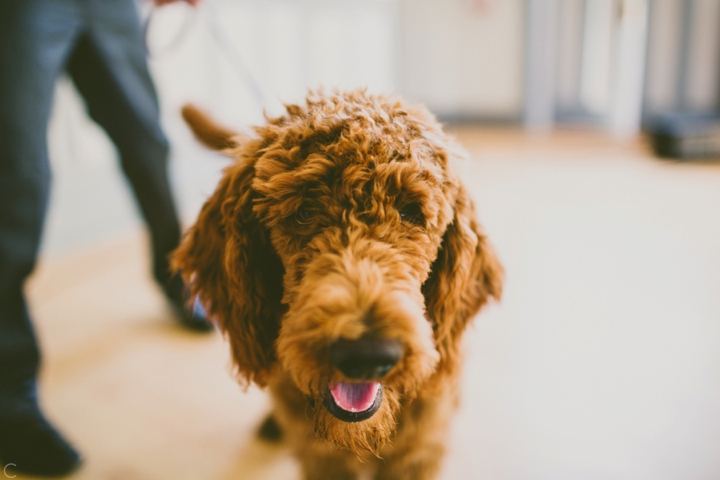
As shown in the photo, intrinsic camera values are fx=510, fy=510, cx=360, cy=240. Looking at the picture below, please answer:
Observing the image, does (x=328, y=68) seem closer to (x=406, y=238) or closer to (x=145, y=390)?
(x=145, y=390)

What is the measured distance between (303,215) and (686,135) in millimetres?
4143

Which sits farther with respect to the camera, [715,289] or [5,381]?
[715,289]

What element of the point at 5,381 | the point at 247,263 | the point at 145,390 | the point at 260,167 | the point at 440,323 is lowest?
the point at 145,390

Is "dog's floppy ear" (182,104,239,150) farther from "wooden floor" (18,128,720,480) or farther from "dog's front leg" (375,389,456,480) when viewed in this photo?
"dog's front leg" (375,389,456,480)

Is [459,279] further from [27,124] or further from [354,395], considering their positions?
[27,124]

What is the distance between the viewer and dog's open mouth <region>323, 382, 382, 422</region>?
38.9 inches

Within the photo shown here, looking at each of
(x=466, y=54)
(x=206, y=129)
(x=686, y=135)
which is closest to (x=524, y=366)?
(x=206, y=129)

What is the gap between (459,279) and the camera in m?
1.18

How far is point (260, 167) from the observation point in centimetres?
108

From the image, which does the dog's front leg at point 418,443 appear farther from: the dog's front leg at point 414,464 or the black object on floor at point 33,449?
the black object on floor at point 33,449

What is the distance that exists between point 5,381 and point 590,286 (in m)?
2.30

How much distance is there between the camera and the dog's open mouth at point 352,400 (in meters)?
0.99

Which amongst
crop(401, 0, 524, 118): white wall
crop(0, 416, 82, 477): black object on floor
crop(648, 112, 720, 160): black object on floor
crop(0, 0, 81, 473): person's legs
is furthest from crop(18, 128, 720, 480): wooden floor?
crop(401, 0, 524, 118): white wall

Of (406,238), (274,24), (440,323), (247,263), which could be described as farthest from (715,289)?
(274,24)
